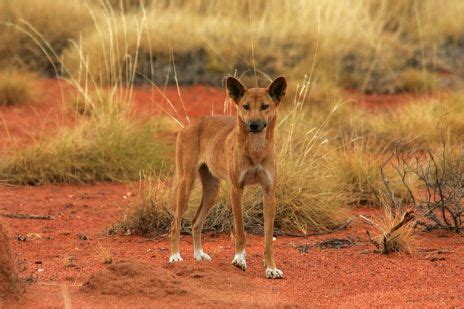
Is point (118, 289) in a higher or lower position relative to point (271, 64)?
higher

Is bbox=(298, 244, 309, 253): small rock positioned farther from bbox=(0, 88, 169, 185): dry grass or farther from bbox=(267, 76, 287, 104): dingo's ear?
bbox=(0, 88, 169, 185): dry grass

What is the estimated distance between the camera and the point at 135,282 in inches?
262

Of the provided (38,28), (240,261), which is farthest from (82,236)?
(38,28)

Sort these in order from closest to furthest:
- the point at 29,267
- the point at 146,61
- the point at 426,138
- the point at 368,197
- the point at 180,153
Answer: the point at 29,267
the point at 180,153
the point at 368,197
the point at 426,138
the point at 146,61

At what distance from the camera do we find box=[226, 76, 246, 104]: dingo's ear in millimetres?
7680

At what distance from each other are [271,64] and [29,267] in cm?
1060

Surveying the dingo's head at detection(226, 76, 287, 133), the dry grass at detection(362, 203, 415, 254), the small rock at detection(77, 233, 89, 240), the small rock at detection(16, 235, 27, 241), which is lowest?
the small rock at detection(77, 233, 89, 240)

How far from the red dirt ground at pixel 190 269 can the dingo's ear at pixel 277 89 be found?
1.37 m

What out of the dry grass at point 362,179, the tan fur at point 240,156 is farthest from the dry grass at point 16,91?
the tan fur at point 240,156

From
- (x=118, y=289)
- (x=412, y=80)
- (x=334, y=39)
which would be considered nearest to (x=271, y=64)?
(x=334, y=39)

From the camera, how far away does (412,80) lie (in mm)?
18141

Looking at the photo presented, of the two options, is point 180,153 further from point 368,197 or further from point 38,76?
point 38,76

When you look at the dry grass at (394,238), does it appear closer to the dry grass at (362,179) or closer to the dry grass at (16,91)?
the dry grass at (362,179)

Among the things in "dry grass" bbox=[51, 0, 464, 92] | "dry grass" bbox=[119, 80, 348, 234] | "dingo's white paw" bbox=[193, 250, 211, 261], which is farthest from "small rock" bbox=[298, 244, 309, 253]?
"dry grass" bbox=[51, 0, 464, 92]
